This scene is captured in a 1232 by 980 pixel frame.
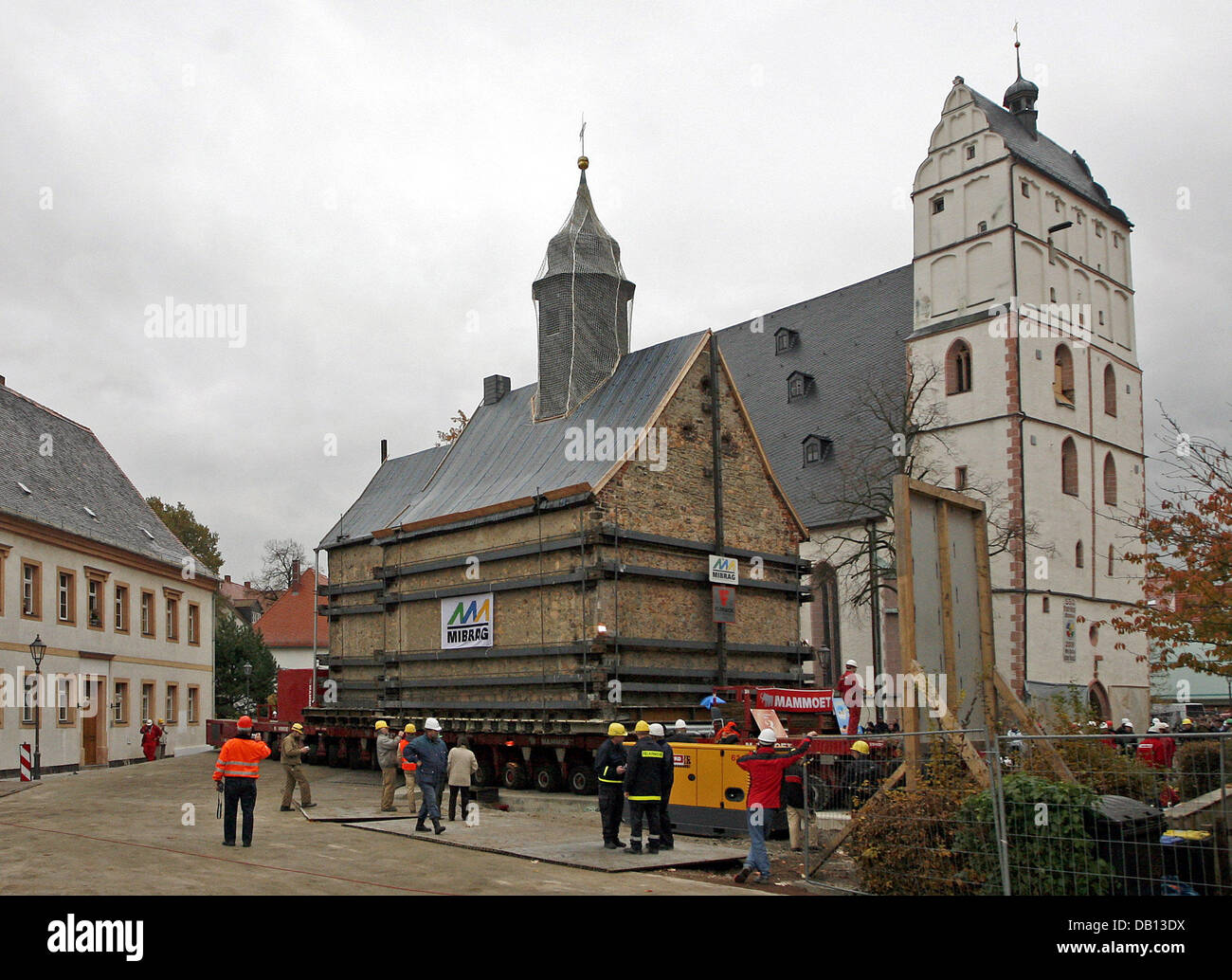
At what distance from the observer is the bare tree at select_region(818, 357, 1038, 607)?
3681 cm

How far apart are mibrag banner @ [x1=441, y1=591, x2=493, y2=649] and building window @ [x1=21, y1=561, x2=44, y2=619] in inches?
413

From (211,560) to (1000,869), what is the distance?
185 ft

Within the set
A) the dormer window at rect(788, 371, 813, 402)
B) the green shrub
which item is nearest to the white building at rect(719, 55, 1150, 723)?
the dormer window at rect(788, 371, 813, 402)

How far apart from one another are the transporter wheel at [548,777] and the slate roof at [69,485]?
46.2 ft

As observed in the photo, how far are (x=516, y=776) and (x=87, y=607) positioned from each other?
14.9 m

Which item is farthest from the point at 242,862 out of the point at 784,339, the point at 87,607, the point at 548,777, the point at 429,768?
the point at 784,339

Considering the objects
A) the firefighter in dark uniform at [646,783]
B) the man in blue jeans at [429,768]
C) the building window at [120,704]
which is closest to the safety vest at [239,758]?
the man in blue jeans at [429,768]

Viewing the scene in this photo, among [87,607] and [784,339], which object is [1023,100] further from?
[87,607]

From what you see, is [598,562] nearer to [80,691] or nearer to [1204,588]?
[1204,588]

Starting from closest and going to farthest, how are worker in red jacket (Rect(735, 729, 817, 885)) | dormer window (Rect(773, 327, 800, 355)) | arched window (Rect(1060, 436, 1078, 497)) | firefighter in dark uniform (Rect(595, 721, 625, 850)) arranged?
worker in red jacket (Rect(735, 729, 817, 885)) < firefighter in dark uniform (Rect(595, 721, 625, 850)) < arched window (Rect(1060, 436, 1078, 497)) < dormer window (Rect(773, 327, 800, 355))

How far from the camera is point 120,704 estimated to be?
34.8 m

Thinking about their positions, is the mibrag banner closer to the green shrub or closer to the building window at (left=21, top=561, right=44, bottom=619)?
the building window at (left=21, top=561, right=44, bottom=619)
